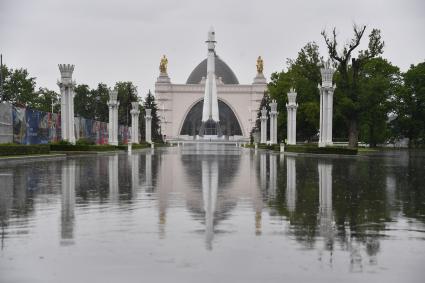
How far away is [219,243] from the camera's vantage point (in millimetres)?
8117

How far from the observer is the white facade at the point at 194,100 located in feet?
528

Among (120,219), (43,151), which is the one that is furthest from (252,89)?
(120,219)

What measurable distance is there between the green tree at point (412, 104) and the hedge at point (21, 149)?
46591 millimetres

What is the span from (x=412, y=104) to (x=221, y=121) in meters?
107

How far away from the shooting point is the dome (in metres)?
183

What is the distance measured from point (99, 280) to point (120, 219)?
14.1 ft

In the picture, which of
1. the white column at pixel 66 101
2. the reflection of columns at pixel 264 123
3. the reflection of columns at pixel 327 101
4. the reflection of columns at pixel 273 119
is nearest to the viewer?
the white column at pixel 66 101

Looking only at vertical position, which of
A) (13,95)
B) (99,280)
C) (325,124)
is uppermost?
(13,95)

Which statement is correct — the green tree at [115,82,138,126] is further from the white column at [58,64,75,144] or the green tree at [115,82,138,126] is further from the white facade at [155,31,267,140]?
the white column at [58,64,75,144]

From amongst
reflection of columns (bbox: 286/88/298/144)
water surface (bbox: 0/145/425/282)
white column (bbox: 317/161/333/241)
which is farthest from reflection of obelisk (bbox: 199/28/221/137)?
water surface (bbox: 0/145/425/282)

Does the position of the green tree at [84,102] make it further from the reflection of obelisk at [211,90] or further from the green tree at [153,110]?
the reflection of obelisk at [211,90]

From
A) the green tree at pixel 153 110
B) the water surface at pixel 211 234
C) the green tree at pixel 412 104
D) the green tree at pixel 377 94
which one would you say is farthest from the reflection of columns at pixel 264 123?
the water surface at pixel 211 234

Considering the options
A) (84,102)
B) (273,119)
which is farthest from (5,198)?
(84,102)

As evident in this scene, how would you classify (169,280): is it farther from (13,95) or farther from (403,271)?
(13,95)
